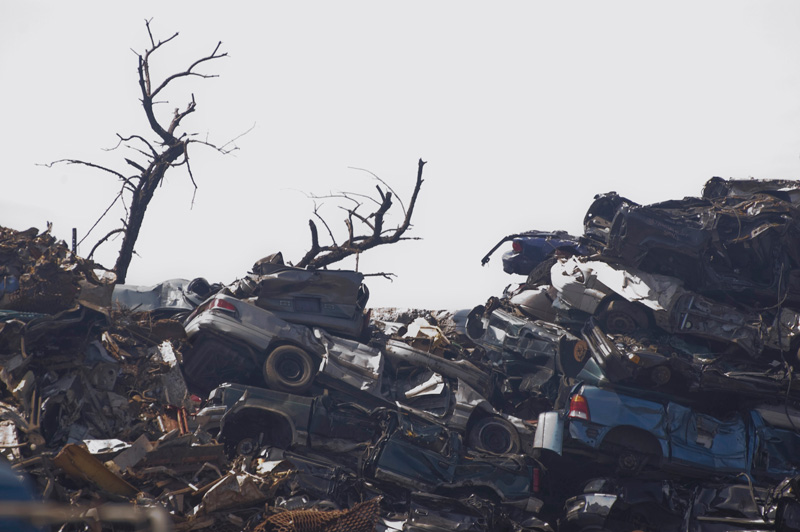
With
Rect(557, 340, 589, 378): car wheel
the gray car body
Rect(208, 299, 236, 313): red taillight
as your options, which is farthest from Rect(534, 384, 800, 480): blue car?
Rect(208, 299, 236, 313): red taillight

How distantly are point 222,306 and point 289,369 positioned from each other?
142 cm

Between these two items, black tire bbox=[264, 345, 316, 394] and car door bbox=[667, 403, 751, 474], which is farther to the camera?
black tire bbox=[264, 345, 316, 394]

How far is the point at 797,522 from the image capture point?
7062 millimetres

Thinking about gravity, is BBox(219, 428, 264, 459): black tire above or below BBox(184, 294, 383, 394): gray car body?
below

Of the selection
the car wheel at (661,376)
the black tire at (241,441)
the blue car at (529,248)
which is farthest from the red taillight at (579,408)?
the blue car at (529,248)

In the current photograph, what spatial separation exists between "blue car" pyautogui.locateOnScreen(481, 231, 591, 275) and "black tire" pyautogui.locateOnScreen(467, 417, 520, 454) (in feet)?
22.1

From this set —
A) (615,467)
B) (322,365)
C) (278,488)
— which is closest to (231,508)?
(278,488)

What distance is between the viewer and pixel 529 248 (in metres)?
15.6

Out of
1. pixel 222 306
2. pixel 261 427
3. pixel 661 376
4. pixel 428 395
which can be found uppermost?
pixel 222 306

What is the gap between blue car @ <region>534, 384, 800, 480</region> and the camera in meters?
8.48

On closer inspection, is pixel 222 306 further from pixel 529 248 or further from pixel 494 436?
pixel 529 248

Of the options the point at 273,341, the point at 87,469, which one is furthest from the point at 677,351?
the point at 87,469

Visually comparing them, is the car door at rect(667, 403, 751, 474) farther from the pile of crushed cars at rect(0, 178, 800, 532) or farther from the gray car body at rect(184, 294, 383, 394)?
the gray car body at rect(184, 294, 383, 394)

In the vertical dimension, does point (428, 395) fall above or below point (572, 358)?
below
